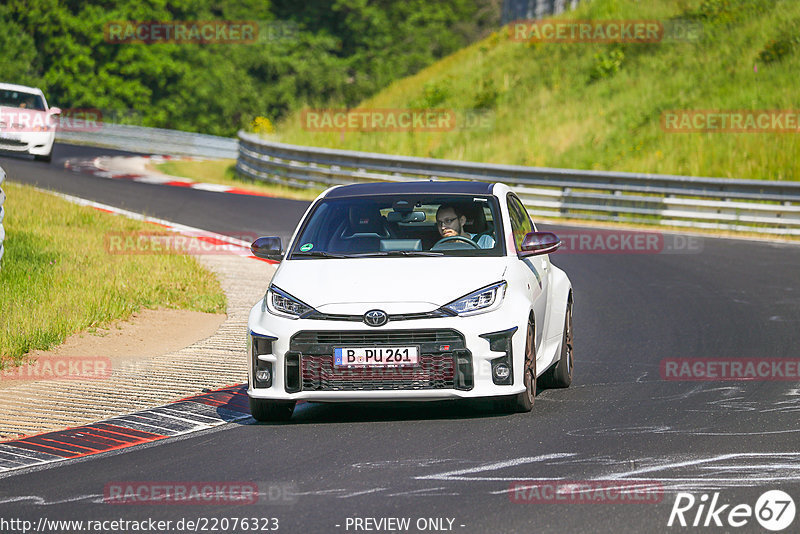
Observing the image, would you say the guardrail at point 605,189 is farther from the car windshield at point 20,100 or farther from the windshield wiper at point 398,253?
the windshield wiper at point 398,253

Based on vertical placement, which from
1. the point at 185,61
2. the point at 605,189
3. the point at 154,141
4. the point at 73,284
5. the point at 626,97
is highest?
the point at 73,284

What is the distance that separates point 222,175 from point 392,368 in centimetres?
3103

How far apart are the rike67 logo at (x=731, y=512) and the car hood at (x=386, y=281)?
94.8 inches

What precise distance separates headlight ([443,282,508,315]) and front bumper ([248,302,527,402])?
52 millimetres

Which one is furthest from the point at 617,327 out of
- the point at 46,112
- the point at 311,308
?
the point at 46,112

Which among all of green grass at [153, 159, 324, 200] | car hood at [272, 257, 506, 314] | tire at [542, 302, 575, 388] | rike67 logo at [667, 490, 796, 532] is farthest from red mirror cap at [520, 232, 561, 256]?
green grass at [153, 159, 324, 200]

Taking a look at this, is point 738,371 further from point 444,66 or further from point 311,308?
point 444,66

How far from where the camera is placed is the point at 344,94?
6244 centimetres

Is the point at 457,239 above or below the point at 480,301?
above

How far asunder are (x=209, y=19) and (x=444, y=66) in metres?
29.2

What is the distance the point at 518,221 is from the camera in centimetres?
1003

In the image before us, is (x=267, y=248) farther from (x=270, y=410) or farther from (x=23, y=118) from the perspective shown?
(x=23, y=118)

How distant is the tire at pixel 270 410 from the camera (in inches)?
338

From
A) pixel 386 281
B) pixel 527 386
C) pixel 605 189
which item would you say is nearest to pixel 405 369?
pixel 386 281
